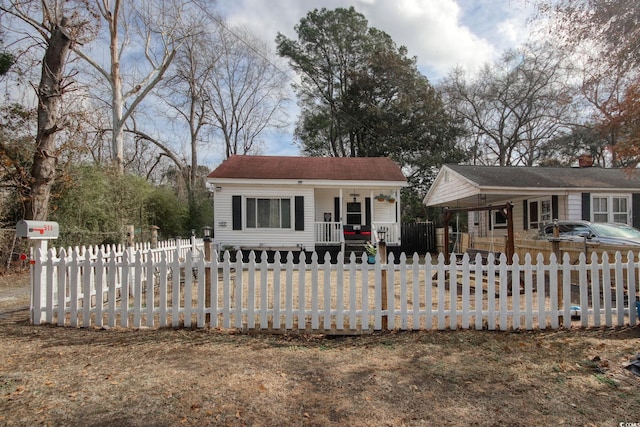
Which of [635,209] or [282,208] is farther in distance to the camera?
[635,209]

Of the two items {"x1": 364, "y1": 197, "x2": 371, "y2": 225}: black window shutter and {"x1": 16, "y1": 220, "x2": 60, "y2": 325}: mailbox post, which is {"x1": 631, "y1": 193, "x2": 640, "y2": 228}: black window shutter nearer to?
{"x1": 364, "y1": 197, "x2": 371, "y2": 225}: black window shutter

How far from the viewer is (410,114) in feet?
91.1

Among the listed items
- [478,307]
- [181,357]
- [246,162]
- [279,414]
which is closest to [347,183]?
[246,162]

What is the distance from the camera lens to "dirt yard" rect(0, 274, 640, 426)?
2.76 metres

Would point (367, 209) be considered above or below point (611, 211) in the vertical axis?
above

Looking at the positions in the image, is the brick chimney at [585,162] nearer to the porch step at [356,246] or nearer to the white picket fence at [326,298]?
the porch step at [356,246]

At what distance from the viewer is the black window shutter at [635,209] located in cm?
1458

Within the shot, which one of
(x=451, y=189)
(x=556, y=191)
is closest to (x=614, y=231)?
(x=556, y=191)

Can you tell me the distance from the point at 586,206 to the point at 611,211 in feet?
3.81

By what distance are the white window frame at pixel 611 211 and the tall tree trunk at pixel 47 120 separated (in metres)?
18.0

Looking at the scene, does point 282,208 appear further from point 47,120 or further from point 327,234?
point 47,120

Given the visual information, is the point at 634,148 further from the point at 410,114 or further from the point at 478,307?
the point at 410,114

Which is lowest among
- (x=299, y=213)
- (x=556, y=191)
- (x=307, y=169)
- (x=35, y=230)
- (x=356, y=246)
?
(x=356, y=246)

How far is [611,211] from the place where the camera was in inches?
569
